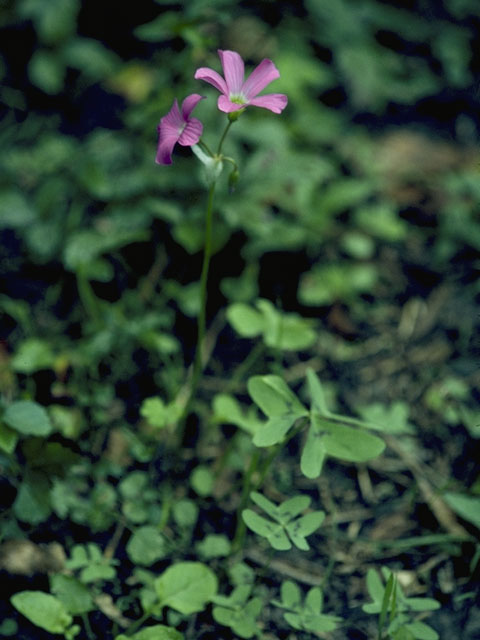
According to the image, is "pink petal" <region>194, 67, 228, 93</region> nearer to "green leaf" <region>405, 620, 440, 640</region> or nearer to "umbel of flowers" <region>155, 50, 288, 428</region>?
"umbel of flowers" <region>155, 50, 288, 428</region>

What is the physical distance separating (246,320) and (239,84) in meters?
0.85

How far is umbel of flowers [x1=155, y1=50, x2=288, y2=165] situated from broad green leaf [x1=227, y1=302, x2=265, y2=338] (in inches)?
31.1

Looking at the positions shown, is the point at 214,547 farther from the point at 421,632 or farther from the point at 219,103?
the point at 219,103

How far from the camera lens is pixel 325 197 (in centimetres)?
255

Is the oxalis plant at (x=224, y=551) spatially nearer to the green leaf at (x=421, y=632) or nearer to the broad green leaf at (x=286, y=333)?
the green leaf at (x=421, y=632)

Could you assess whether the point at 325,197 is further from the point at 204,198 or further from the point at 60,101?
the point at 60,101

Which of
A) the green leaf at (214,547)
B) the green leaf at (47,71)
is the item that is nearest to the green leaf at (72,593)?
the green leaf at (214,547)

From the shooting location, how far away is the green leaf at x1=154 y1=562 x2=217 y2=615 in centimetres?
135

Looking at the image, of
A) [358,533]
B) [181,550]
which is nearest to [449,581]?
[358,533]

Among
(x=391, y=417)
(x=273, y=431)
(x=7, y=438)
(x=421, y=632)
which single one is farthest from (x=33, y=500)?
(x=391, y=417)

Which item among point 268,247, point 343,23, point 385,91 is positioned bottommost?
point 268,247

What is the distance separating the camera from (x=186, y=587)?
1.38 meters

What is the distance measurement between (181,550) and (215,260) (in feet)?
3.91

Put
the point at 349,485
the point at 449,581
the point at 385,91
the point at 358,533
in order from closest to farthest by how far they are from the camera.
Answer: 1. the point at 449,581
2. the point at 358,533
3. the point at 349,485
4. the point at 385,91
